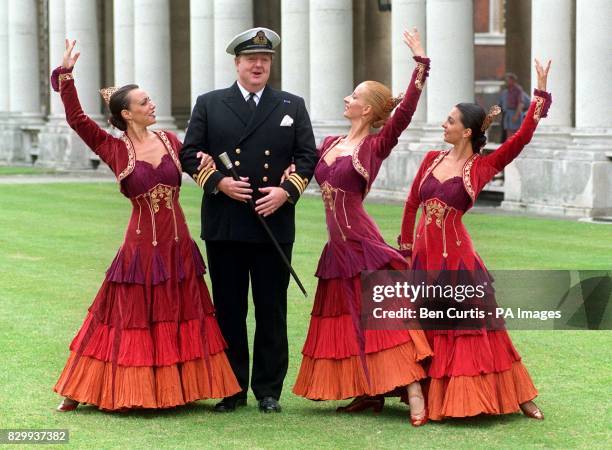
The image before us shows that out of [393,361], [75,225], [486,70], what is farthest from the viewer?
[486,70]

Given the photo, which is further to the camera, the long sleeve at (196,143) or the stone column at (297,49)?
the stone column at (297,49)

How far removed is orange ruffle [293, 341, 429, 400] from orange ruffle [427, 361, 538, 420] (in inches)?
6.1

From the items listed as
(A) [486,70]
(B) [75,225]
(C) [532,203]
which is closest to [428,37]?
(C) [532,203]

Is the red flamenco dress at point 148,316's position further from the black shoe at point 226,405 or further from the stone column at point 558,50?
the stone column at point 558,50

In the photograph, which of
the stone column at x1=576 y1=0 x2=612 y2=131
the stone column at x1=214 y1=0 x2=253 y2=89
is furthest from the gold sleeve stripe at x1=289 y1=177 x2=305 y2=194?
the stone column at x1=214 y1=0 x2=253 y2=89

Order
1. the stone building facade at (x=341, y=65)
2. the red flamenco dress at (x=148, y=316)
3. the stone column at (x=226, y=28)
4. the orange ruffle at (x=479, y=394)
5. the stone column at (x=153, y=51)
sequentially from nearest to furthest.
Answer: the orange ruffle at (x=479, y=394) < the red flamenco dress at (x=148, y=316) < the stone building facade at (x=341, y=65) < the stone column at (x=226, y=28) < the stone column at (x=153, y=51)

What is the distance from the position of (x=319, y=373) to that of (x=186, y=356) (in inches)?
30.8

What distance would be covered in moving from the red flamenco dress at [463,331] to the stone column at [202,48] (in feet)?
84.6

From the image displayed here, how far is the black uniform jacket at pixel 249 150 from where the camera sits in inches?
365

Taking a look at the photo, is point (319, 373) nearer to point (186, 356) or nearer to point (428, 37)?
point (186, 356)

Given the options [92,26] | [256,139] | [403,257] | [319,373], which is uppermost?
[92,26]

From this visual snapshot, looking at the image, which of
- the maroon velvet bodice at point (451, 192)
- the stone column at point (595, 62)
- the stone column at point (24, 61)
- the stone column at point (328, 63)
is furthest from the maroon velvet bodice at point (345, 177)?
the stone column at point (24, 61)

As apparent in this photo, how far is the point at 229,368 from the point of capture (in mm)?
9328

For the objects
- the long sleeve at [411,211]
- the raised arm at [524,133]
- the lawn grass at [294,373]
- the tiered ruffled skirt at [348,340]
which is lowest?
the lawn grass at [294,373]
